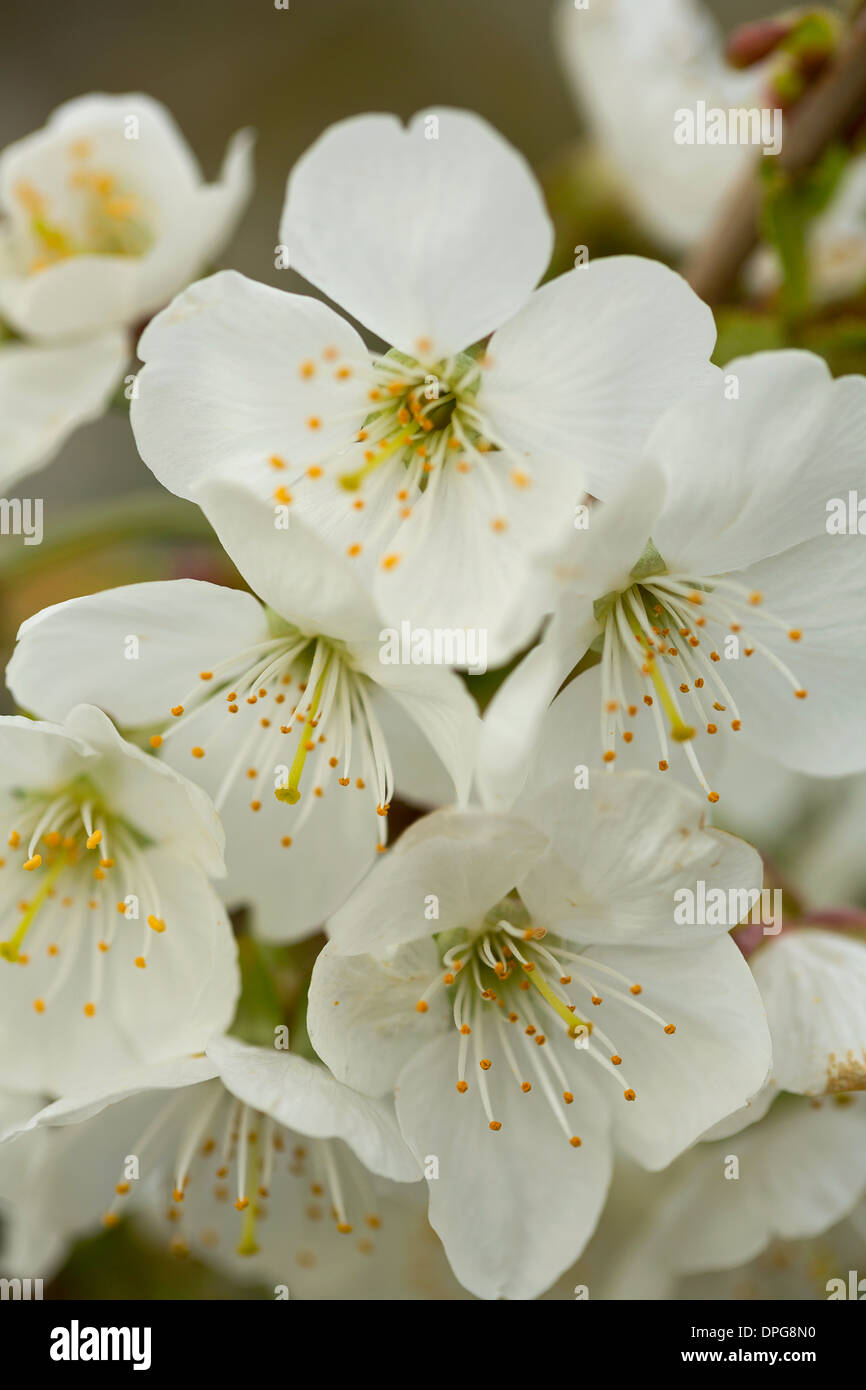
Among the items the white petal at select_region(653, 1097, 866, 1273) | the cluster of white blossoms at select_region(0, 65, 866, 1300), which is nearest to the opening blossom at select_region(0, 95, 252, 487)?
the cluster of white blossoms at select_region(0, 65, 866, 1300)

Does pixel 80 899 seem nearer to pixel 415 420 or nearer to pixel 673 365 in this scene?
pixel 415 420

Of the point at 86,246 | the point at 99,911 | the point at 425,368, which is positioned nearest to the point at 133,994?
the point at 99,911

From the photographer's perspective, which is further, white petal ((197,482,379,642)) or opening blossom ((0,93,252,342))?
opening blossom ((0,93,252,342))

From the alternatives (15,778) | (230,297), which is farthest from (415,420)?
(15,778)

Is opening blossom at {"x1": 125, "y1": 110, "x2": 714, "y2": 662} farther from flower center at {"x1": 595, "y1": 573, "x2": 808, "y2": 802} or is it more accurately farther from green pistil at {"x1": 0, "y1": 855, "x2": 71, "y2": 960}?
green pistil at {"x1": 0, "y1": 855, "x2": 71, "y2": 960}
